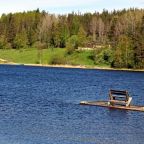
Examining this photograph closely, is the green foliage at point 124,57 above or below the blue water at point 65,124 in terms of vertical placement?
below

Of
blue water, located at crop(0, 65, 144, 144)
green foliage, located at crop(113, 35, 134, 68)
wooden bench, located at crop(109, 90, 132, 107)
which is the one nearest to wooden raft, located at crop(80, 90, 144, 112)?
wooden bench, located at crop(109, 90, 132, 107)

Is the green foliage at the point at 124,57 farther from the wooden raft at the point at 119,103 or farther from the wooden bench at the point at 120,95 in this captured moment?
the wooden bench at the point at 120,95

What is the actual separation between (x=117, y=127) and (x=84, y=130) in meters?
3.54

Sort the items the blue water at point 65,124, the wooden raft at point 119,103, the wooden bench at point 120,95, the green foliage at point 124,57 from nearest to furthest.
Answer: the blue water at point 65,124 < the wooden raft at point 119,103 < the wooden bench at point 120,95 < the green foliage at point 124,57

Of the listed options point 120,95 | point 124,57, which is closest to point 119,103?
point 120,95

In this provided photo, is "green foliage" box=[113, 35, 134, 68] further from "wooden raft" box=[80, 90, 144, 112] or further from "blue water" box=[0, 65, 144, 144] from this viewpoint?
"wooden raft" box=[80, 90, 144, 112]

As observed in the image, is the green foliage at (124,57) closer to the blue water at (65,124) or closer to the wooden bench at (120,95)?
the blue water at (65,124)

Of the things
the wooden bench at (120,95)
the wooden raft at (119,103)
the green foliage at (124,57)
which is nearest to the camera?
the wooden raft at (119,103)

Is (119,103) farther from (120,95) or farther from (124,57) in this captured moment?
(124,57)

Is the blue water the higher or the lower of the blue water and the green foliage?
the higher

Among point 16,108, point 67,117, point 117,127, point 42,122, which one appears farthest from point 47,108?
point 117,127

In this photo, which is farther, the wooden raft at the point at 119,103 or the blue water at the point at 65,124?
→ the wooden raft at the point at 119,103

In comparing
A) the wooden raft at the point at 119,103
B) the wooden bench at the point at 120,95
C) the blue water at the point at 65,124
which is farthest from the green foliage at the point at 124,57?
the wooden bench at the point at 120,95

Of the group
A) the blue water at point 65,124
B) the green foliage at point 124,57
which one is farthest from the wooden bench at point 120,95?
the green foliage at point 124,57
